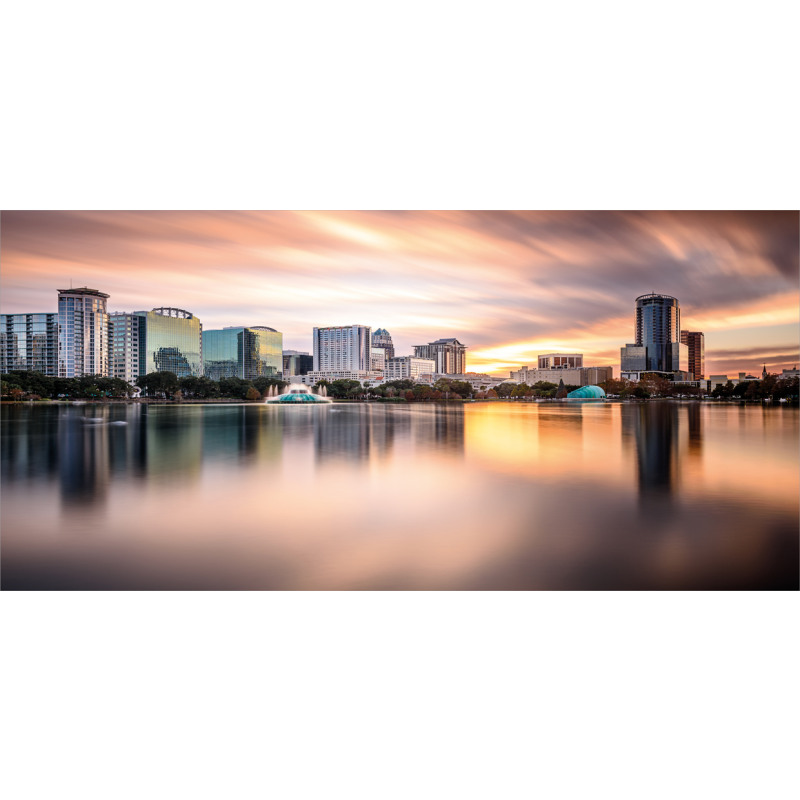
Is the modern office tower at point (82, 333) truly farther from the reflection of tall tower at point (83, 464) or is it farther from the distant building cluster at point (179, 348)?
the reflection of tall tower at point (83, 464)

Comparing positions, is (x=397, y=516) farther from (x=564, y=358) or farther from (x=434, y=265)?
(x=564, y=358)

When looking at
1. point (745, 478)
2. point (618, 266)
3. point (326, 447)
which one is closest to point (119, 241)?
point (326, 447)

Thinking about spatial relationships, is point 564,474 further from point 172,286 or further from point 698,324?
point 172,286

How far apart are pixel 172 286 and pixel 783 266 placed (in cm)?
796

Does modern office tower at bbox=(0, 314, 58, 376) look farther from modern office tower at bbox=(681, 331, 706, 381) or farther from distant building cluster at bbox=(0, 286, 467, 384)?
modern office tower at bbox=(681, 331, 706, 381)

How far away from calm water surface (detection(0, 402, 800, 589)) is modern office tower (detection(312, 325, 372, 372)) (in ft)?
6.90

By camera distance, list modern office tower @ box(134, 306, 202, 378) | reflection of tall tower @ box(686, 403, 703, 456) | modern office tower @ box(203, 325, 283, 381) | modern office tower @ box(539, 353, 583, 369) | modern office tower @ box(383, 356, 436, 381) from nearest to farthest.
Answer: modern office tower @ box(134, 306, 202, 378), reflection of tall tower @ box(686, 403, 703, 456), modern office tower @ box(203, 325, 283, 381), modern office tower @ box(539, 353, 583, 369), modern office tower @ box(383, 356, 436, 381)

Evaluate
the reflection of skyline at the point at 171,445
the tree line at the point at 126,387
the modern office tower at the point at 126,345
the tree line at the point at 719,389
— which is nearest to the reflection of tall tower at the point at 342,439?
the reflection of skyline at the point at 171,445

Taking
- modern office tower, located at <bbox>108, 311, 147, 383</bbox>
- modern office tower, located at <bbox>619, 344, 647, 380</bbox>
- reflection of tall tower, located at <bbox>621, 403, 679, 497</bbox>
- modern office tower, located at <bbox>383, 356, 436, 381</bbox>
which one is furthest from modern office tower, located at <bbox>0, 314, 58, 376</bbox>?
modern office tower, located at <bbox>619, 344, 647, 380</bbox>

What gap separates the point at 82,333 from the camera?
9828 mm

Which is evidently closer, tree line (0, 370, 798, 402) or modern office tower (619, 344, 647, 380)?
modern office tower (619, 344, 647, 380)

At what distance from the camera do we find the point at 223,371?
14.6 metres

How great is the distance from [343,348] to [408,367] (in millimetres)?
2828

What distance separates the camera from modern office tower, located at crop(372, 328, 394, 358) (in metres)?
9.36
